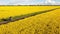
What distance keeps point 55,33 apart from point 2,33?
1542 millimetres

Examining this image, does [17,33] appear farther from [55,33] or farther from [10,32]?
[55,33]

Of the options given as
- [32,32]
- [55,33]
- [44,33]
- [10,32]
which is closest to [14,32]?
[10,32]

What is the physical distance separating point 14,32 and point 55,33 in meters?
1.22

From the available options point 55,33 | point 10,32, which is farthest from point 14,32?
point 55,33

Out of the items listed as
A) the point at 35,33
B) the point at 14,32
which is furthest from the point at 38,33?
the point at 14,32

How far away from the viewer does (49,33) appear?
4840 millimetres

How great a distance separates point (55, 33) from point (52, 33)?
0.09 meters

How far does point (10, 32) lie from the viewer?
196 inches

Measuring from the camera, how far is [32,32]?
491 centimetres

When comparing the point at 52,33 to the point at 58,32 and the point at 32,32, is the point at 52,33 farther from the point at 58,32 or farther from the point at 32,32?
the point at 32,32

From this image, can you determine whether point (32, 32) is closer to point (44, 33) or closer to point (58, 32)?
point (44, 33)

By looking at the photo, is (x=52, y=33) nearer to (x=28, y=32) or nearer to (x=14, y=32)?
(x=28, y=32)

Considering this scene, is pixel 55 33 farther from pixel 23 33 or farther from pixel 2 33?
pixel 2 33

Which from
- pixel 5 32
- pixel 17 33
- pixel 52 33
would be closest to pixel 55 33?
pixel 52 33
